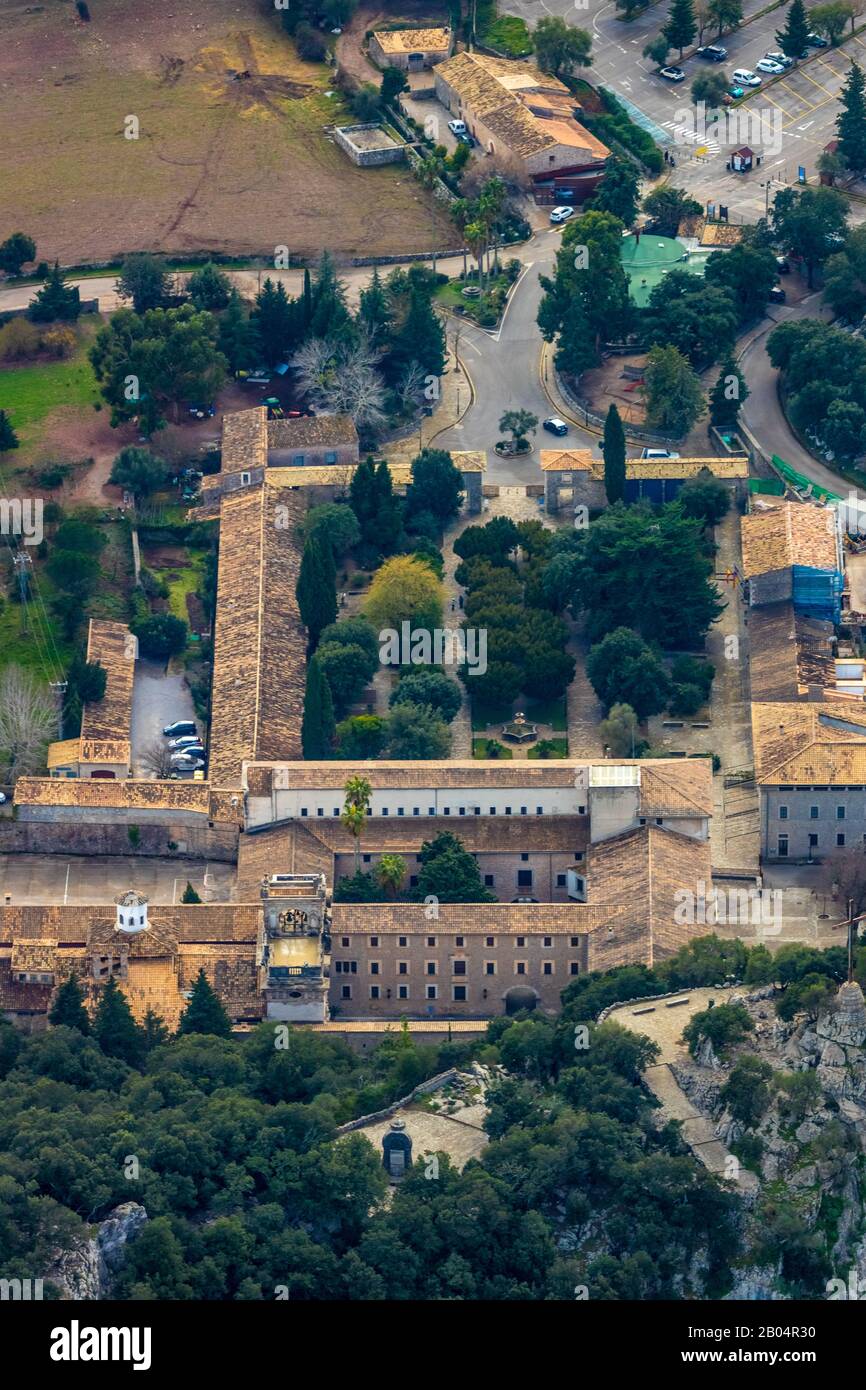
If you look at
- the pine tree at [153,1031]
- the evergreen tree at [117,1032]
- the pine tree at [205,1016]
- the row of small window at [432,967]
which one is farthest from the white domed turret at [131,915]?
the row of small window at [432,967]

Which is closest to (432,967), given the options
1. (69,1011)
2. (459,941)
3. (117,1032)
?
(459,941)

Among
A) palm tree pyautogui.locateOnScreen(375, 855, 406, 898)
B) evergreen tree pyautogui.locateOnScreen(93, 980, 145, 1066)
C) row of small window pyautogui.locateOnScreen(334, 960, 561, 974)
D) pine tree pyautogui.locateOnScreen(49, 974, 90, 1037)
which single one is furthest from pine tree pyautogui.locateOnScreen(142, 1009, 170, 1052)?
palm tree pyautogui.locateOnScreen(375, 855, 406, 898)

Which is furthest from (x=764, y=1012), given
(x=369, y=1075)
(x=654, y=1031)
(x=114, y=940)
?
(x=114, y=940)

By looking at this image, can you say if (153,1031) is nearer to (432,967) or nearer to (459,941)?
(432,967)

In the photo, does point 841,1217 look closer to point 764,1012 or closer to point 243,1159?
point 764,1012

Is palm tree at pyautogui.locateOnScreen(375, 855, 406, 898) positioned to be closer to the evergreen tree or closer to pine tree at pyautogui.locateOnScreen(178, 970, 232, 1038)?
pine tree at pyautogui.locateOnScreen(178, 970, 232, 1038)
